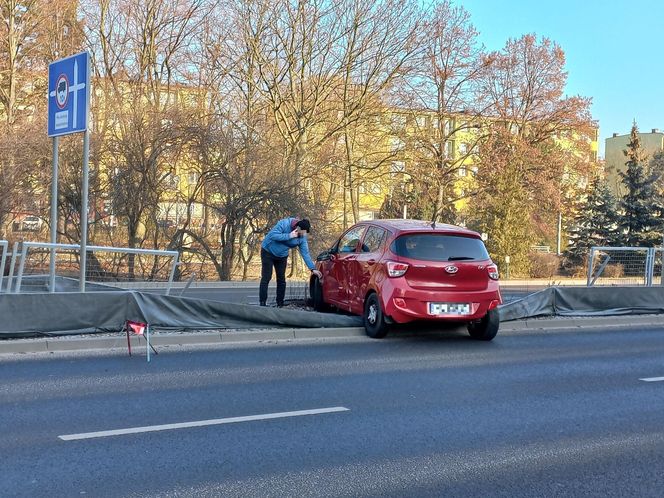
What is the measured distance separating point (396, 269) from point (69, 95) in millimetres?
5386

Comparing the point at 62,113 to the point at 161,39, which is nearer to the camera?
the point at 62,113

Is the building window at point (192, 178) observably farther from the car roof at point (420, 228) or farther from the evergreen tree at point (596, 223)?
the evergreen tree at point (596, 223)

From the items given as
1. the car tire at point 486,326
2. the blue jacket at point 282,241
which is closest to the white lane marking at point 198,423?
the car tire at point 486,326

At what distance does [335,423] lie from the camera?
20.4 feet

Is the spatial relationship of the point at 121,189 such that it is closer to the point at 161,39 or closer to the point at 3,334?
the point at 161,39

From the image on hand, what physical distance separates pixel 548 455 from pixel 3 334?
709 centimetres

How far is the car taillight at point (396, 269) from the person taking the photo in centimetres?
1030

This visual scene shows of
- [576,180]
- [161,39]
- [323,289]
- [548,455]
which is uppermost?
[161,39]

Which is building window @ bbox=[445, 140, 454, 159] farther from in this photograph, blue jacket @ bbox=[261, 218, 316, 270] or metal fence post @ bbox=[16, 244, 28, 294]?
metal fence post @ bbox=[16, 244, 28, 294]

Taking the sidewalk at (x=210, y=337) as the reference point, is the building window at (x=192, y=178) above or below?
above

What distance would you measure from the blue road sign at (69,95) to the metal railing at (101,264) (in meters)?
1.96

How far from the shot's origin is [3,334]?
9477 millimetres

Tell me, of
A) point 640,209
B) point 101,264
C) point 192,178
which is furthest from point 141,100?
point 640,209

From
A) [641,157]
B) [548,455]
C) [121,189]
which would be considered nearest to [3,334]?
[548,455]
